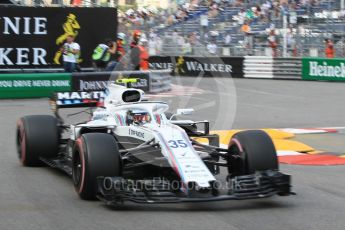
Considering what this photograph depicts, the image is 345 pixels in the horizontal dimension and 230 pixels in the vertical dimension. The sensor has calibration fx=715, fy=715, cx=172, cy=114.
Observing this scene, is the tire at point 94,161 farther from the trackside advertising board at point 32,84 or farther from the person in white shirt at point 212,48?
the person in white shirt at point 212,48

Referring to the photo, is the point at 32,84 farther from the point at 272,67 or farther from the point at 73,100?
the point at 272,67

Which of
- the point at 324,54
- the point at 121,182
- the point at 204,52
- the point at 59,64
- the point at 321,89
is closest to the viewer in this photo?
the point at 121,182

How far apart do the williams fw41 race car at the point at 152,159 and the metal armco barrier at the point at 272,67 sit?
21.0 m

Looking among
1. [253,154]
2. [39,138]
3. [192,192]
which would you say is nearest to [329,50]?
[39,138]

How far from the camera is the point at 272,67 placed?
1203 inches

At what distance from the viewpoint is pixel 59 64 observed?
22.9m

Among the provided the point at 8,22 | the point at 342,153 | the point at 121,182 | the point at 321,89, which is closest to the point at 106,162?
the point at 121,182

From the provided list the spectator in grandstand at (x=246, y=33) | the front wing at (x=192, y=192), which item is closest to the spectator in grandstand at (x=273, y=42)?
the spectator in grandstand at (x=246, y=33)

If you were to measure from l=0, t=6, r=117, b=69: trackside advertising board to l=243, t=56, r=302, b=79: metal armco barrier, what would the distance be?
29.4 ft

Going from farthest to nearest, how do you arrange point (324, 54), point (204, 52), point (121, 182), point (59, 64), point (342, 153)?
point (204, 52), point (324, 54), point (59, 64), point (342, 153), point (121, 182)

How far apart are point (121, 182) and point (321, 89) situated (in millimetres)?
18997

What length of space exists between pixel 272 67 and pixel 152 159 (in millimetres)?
23615

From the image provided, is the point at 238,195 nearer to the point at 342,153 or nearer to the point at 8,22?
the point at 342,153

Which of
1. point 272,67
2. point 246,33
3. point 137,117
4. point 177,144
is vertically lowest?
point 272,67
